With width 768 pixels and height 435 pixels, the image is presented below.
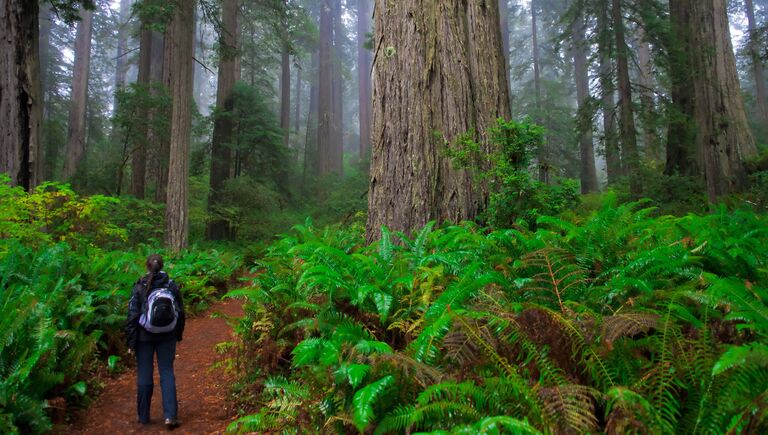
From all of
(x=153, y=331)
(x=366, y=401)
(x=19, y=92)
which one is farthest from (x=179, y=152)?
(x=366, y=401)

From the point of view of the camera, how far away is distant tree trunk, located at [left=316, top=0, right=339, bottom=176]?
2431 centimetres

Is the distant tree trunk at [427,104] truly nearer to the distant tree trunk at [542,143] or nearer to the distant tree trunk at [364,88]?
the distant tree trunk at [542,143]

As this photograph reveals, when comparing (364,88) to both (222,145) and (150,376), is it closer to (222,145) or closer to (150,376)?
(222,145)

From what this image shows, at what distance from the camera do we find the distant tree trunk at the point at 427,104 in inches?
225

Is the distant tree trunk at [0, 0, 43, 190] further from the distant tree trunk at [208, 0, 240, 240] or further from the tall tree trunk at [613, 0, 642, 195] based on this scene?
the tall tree trunk at [613, 0, 642, 195]

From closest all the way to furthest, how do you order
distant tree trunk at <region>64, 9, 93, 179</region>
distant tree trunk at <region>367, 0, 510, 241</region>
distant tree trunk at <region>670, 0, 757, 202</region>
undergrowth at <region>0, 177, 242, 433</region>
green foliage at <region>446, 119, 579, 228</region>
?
A: undergrowth at <region>0, 177, 242, 433</region>
green foliage at <region>446, 119, 579, 228</region>
distant tree trunk at <region>367, 0, 510, 241</region>
distant tree trunk at <region>670, 0, 757, 202</region>
distant tree trunk at <region>64, 9, 93, 179</region>

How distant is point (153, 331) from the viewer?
405 centimetres

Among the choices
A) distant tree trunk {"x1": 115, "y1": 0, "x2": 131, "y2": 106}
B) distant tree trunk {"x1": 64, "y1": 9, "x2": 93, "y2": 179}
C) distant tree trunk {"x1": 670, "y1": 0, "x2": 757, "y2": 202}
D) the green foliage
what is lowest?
the green foliage

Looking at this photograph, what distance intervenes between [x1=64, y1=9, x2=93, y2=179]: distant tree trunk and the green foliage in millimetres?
17071

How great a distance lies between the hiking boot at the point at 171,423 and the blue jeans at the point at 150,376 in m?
0.03

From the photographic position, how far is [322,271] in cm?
390

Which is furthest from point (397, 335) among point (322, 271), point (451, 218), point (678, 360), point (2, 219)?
point (2, 219)

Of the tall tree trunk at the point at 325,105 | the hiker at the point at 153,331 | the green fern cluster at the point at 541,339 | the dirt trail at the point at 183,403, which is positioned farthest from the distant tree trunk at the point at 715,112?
the tall tree trunk at the point at 325,105

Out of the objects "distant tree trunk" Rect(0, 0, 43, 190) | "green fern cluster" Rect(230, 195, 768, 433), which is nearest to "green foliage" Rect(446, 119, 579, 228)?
"green fern cluster" Rect(230, 195, 768, 433)
